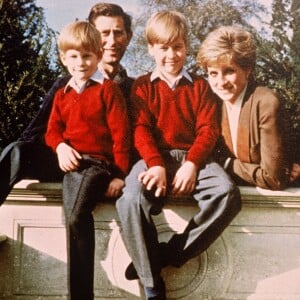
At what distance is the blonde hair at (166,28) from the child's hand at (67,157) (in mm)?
616

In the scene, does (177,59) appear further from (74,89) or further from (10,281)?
(10,281)

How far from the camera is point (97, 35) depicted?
2.42m

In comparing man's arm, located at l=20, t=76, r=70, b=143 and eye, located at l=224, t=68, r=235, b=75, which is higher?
eye, located at l=224, t=68, r=235, b=75

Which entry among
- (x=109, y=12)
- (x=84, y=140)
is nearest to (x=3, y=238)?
(x=84, y=140)

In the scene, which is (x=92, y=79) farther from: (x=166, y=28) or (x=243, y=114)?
(x=243, y=114)

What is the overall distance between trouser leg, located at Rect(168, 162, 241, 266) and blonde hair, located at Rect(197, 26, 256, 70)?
0.55 metres

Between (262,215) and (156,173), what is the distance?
1.69 feet

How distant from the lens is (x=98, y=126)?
7.74ft

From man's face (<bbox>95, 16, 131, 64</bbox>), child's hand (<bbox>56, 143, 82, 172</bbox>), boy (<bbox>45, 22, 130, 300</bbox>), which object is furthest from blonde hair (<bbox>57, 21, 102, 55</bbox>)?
child's hand (<bbox>56, 143, 82, 172</bbox>)

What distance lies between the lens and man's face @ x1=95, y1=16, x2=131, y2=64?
2.57 meters

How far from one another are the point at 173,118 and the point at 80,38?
0.54 meters

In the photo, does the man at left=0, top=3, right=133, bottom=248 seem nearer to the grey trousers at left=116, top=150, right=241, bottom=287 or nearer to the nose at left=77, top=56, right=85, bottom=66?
the nose at left=77, top=56, right=85, bottom=66

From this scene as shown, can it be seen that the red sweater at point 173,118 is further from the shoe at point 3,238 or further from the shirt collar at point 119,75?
the shoe at point 3,238

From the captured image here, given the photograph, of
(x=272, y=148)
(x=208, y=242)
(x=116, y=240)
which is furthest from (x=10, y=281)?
(x=272, y=148)
